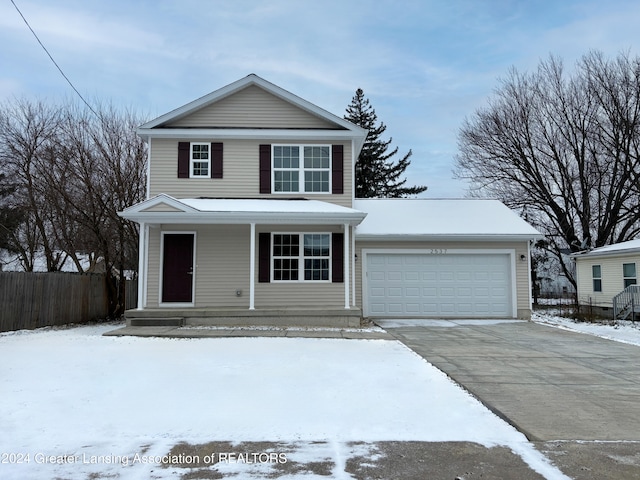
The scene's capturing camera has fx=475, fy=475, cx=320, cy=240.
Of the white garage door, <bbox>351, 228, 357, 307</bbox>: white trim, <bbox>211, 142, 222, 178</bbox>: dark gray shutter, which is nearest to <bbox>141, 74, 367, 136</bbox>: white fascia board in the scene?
<bbox>211, 142, 222, 178</bbox>: dark gray shutter

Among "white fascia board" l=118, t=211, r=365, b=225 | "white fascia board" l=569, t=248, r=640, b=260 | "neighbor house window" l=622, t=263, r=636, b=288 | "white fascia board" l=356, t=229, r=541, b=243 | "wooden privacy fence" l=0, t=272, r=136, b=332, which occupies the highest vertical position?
"white fascia board" l=118, t=211, r=365, b=225

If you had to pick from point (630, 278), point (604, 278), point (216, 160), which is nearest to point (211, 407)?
point (216, 160)

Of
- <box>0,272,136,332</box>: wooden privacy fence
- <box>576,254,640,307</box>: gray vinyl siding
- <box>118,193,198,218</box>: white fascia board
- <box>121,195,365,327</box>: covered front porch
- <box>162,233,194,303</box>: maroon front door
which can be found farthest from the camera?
<box>576,254,640,307</box>: gray vinyl siding

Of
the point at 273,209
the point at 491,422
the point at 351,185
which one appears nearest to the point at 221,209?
the point at 273,209

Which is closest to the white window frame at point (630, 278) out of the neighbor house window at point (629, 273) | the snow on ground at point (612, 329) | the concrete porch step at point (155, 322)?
the neighbor house window at point (629, 273)

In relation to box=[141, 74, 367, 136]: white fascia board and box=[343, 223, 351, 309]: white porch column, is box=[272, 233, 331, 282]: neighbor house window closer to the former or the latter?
box=[343, 223, 351, 309]: white porch column

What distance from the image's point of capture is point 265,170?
1330 cm

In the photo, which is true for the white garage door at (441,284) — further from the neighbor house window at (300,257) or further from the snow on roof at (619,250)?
the snow on roof at (619,250)

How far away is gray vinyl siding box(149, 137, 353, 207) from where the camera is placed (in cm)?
1318

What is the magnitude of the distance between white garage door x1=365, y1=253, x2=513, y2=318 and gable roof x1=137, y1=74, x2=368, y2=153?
12.7 ft

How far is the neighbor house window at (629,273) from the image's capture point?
57.0ft

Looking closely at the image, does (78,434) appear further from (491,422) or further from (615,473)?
(615,473)

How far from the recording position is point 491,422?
462 cm

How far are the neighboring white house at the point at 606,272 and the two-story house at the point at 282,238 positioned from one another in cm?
581
